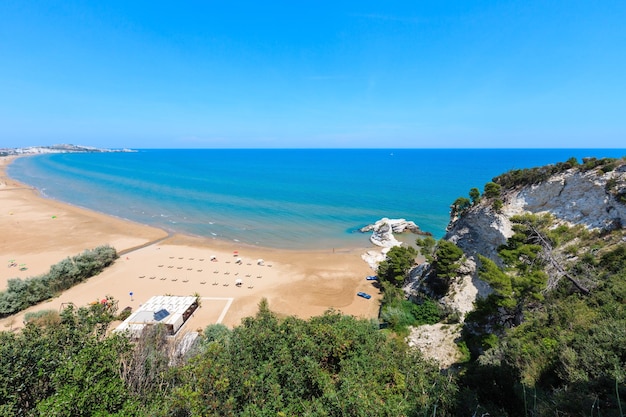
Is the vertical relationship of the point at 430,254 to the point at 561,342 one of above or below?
below

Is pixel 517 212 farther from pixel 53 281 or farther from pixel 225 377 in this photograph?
pixel 53 281

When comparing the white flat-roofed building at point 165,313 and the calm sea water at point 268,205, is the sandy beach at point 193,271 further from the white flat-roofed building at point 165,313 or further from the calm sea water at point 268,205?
the calm sea water at point 268,205

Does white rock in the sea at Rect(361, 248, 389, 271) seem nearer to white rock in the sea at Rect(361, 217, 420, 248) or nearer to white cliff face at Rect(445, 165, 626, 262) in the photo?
white rock in the sea at Rect(361, 217, 420, 248)

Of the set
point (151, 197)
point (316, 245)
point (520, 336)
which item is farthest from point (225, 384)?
point (151, 197)

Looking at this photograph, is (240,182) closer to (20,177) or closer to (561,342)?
(20,177)

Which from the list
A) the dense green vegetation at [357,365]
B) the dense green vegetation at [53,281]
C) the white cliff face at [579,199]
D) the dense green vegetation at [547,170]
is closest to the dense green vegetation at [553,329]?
the dense green vegetation at [357,365]

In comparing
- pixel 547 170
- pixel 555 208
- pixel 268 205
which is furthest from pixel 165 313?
pixel 268 205
